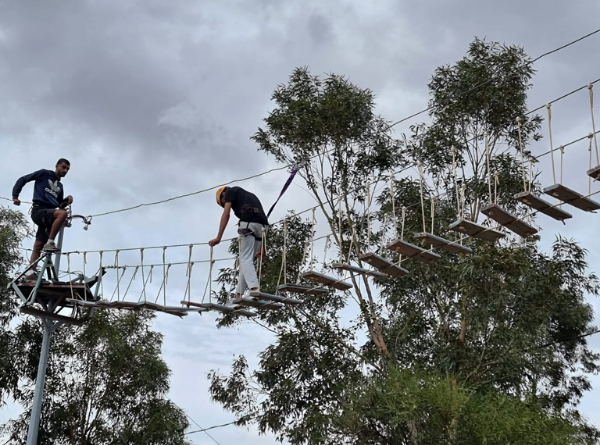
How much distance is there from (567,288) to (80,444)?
896 cm

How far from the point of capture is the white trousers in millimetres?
8395

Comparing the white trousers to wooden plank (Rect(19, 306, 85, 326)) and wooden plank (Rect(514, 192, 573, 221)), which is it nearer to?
wooden plank (Rect(514, 192, 573, 221))

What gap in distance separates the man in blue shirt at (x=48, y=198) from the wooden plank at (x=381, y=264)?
449cm

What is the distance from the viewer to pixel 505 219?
21.1 feet

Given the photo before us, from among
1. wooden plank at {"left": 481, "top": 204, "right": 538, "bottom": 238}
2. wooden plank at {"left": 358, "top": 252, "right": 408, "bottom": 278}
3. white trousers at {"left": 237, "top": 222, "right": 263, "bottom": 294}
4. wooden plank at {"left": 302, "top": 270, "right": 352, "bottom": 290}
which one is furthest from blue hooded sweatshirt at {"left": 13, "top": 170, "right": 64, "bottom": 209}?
wooden plank at {"left": 481, "top": 204, "right": 538, "bottom": 238}

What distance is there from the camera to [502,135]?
14.8 meters

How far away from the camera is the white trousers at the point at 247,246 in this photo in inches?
330

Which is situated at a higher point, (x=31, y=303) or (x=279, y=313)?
(x=279, y=313)

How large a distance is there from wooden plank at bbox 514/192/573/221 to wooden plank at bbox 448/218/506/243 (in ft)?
1.28

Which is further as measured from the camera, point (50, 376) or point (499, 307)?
point (50, 376)

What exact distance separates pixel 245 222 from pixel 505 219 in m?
2.95

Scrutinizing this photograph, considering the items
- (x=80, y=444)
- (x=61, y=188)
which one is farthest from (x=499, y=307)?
(x=80, y=444)

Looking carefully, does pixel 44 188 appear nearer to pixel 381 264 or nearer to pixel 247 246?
pixel 247 246

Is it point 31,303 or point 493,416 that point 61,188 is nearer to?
point 31,303
